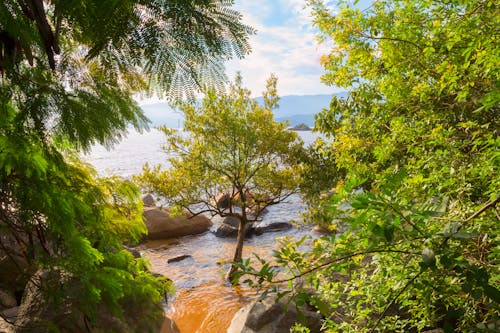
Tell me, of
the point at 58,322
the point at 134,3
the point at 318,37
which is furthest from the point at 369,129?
the point at 58,322

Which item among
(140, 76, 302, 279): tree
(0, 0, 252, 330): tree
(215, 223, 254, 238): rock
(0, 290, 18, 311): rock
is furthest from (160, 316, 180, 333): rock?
(215, 223, 254, 238): rock

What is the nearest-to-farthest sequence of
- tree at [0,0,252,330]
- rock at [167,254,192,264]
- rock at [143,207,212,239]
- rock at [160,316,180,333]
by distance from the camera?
tree at [0,0,252,330] → rock at [160,316,180,333] → rock at [167,254,192,264] → rock at [143,207,212,239]

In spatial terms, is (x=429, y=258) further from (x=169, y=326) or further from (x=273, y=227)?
(x=273, y=227)

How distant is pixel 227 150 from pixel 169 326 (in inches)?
253

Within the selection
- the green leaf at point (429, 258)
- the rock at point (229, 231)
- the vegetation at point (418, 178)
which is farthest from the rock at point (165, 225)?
the green leaf at point (429, 258)

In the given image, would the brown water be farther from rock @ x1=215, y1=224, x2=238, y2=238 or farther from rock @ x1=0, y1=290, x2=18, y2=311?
rock @ x1=0, y1=290, x2=18, y2=311

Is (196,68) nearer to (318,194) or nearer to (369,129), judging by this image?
(369,129)

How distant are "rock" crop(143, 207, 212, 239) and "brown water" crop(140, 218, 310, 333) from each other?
564 millimetres

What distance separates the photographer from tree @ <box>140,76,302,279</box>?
11.4m

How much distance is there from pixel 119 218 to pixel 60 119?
1664 millimetres

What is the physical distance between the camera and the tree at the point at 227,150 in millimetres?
11383

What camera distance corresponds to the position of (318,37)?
561 cm

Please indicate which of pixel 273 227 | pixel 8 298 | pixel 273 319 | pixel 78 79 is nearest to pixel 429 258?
pixel 78 79

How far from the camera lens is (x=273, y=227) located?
21.7 meters
